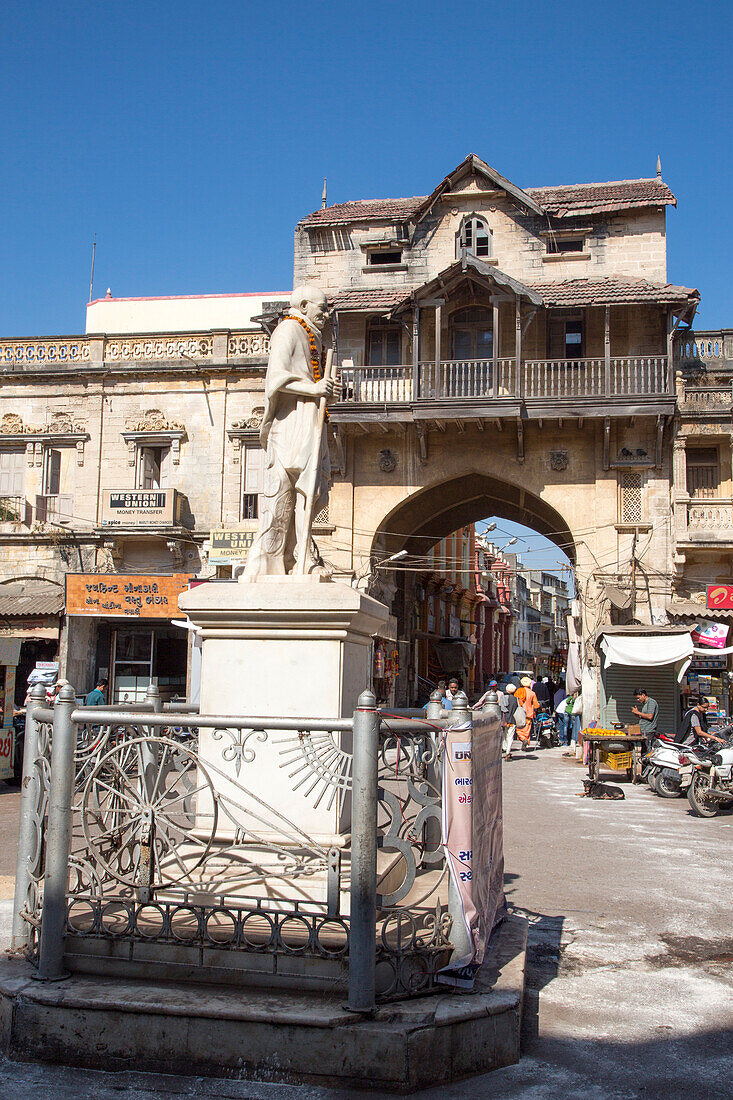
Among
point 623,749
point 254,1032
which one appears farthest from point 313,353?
point 623,749

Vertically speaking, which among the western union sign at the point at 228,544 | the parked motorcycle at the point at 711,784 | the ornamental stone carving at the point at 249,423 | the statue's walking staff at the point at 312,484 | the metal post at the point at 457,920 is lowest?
the parked motorcycle at the point at 711,784

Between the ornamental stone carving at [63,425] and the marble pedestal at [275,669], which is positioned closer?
the marble pedestal at [275,669]

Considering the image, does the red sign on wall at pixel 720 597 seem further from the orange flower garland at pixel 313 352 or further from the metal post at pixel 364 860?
the metal post at pixel 364 860

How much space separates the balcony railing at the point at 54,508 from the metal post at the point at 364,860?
2369 centimetres

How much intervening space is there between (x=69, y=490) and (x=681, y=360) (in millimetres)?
17039

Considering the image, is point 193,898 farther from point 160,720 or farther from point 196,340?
point 196,340

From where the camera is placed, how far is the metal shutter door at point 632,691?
20.5m

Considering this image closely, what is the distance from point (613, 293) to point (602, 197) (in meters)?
4.27

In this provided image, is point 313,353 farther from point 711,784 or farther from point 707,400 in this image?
point 707,400

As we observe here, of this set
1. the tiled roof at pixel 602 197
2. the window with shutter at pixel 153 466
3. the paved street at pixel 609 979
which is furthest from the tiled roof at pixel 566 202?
the paved street at pixel 609 979

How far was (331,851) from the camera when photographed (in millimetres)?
4238

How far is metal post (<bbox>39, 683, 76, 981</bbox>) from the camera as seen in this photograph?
3.98 meters

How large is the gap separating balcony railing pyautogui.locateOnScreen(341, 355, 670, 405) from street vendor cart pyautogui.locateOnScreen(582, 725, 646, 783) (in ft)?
29.4

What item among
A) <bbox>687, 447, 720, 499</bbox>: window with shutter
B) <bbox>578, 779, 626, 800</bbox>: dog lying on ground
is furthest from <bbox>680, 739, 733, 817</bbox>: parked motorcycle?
<bbox>687, 447, 720, 499</bbox>: window with shutter
